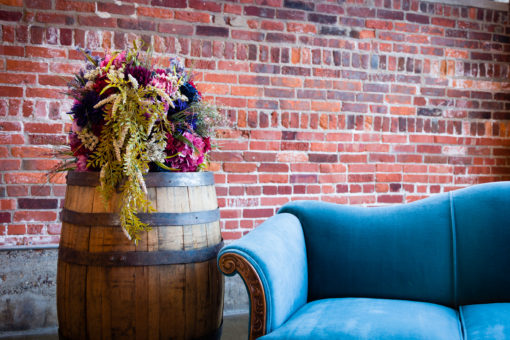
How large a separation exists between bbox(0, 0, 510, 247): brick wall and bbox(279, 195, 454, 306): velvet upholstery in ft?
2.67

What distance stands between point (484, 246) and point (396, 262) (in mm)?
364

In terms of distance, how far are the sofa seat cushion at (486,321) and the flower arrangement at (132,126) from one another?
44.6 inches

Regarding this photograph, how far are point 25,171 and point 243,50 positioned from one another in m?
1.43

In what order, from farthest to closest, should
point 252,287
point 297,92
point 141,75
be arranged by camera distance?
1. point 297,92
2. point 141,75
3. point 252,287

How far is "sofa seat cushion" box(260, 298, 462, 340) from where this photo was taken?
1382mm

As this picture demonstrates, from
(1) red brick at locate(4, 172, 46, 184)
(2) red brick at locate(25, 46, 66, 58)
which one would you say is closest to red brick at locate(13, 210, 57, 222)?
(1) red brick at locate(4, 172, 46, 184)

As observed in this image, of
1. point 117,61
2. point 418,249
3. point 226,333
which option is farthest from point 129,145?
point 226,333

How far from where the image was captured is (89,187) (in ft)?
4.93

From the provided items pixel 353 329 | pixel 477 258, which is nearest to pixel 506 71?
pixel 477 258

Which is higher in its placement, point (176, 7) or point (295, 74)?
point (176, 7)

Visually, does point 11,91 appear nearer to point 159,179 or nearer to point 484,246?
point 159,179

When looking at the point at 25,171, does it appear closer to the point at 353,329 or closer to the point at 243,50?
the point at 243,50

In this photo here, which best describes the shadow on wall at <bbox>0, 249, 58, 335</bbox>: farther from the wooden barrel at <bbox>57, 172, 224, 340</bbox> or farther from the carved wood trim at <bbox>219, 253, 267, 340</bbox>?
the carved wood trim at <bbox>219, 253, 267, 340</bbox>

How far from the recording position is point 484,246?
1827 millimetres
